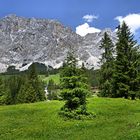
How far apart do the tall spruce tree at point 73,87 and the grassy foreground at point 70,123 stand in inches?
87.9

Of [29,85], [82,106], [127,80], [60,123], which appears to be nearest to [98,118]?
[82,106]

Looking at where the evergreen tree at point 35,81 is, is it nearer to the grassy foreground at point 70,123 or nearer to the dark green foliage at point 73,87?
the grassy foreground at point 70,123

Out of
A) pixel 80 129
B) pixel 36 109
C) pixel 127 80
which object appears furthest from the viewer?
pixel 127 80

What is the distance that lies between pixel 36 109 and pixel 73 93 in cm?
750

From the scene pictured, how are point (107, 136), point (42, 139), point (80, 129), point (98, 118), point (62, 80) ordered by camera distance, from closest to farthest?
1. point (107, 136)
2. point (42, 139)
3. point (80, 129)
4. point (98, 118)
5. point (62, 80)

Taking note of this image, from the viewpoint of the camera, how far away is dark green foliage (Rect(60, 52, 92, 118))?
46375 mm

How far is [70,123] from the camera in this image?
41.5 metres

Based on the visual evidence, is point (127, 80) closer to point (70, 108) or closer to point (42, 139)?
point (70, 108)

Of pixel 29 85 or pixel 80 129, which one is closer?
pixel 80 129

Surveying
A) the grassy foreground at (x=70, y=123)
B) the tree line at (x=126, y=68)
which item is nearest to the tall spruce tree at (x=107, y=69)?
the tree line at (x=126, y=68)

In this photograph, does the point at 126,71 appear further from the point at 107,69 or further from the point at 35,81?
the point at 35,81

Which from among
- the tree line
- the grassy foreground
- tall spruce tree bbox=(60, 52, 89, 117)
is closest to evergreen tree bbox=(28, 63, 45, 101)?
the tree line

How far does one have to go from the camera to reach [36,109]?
170 feet

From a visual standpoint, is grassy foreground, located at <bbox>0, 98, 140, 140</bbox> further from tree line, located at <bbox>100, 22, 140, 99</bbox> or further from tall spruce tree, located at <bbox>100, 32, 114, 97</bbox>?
tall spruce tree, located at <bbox>100, 32, 114, 97</bbox>
